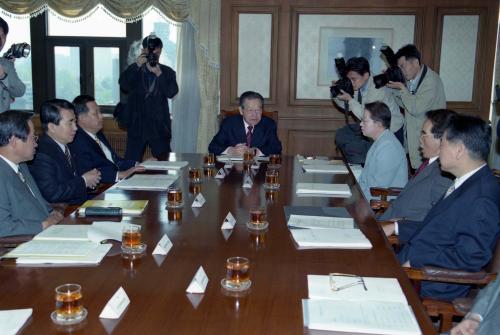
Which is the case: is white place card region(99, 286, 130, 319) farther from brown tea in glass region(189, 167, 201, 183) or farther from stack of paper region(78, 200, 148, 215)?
brown tea in glass region(189, 167, 201, 183)

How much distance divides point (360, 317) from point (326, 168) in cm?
214

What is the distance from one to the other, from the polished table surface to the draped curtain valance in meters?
3.92

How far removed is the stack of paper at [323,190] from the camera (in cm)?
264

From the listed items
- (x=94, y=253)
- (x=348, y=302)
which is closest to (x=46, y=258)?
(x=94, y=253)

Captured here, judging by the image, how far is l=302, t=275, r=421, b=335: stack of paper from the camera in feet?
4.01

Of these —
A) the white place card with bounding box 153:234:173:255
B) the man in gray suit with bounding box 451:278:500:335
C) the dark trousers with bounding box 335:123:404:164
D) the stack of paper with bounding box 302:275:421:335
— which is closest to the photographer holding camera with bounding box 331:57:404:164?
the dark trousers with bounding box 335:123:404:164

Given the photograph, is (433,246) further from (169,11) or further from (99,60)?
(99,60)

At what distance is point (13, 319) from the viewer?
4.04ft

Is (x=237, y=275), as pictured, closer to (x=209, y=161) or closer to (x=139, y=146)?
(x=209, y=161)

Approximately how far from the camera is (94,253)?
1674 mm

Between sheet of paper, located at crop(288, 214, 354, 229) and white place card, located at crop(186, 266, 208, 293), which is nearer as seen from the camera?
white place card, located at crop(186, 266, 208, 293)

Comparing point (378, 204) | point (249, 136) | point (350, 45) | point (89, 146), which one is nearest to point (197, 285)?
point (378, 204)

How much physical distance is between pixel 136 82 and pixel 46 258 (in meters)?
3.77

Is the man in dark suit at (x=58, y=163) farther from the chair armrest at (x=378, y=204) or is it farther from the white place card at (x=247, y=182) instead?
the chair armrest at (x=378, y=204)
